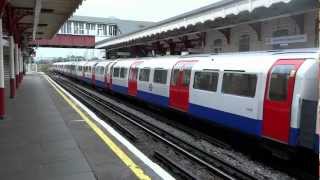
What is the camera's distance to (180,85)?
15.1 m

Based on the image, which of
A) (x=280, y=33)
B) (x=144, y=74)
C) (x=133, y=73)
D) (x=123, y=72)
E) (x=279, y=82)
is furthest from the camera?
(x=123, y=72)

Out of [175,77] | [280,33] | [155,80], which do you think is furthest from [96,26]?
[175,77]

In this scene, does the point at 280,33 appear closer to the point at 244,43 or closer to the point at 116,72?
the point at 244,43

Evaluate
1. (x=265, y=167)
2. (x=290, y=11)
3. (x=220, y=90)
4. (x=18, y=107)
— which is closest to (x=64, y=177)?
(x=265, y=167)

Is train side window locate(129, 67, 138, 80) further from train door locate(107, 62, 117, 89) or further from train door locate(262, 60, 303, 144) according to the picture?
train door locate(262, 60, 303, 144)

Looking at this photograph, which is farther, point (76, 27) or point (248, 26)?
point (76, 27)

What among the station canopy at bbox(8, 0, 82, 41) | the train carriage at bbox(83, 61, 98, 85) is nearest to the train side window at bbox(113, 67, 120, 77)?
the station canopy at bbox(8, 0, 82, 41)

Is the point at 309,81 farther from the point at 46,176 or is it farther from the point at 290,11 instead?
the point at 290,11

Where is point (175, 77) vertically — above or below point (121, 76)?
above

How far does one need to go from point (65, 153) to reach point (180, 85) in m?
6.64

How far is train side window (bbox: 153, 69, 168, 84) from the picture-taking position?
16812mm

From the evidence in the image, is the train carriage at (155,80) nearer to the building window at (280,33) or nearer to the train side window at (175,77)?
the train side window at (175,77)

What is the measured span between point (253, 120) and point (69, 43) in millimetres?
56653

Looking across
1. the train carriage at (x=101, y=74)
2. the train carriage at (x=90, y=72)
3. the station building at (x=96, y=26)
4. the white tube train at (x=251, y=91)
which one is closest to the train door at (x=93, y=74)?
→ the train carriage at (x=90, y=72)
